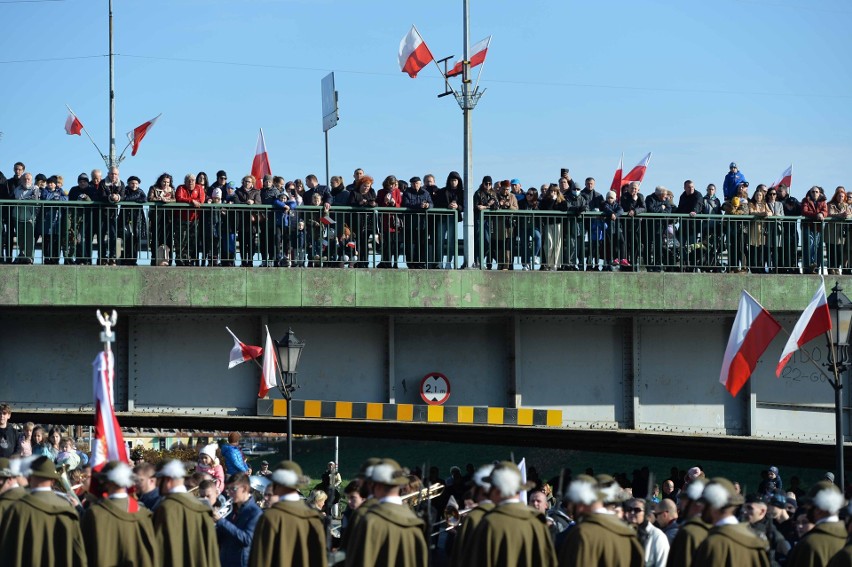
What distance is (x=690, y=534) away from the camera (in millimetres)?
12625

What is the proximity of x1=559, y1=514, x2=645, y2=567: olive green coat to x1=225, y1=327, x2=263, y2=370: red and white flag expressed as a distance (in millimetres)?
11074

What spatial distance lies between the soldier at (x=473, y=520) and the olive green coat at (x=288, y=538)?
4.20 ft

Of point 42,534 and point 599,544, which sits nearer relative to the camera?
point 599,544

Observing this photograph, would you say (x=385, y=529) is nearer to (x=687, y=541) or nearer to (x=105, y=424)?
(x=687, y=541)

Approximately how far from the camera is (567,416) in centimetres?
2412

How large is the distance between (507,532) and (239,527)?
296 centimetres

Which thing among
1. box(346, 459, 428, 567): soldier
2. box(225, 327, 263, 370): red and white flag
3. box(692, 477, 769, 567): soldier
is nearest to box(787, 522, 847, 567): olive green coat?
box(692, 477, 769, 567): soldier

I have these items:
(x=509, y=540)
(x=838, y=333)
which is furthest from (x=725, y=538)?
(x=838, y=333)

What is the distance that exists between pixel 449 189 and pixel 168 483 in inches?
461

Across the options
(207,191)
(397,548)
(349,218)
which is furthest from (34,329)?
(397,548)

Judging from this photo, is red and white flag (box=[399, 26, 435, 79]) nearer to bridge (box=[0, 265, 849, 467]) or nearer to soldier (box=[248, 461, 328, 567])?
bridge (box=[0, 265, 849, 467])

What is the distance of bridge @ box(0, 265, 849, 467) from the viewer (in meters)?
23.0

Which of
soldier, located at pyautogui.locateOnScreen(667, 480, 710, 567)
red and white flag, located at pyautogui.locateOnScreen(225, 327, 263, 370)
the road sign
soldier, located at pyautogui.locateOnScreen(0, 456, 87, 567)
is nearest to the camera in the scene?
soldier, located at pyautogui.locateOnScreen(667, 480, 710, 567)

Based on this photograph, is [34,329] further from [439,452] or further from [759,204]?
[439,452]
